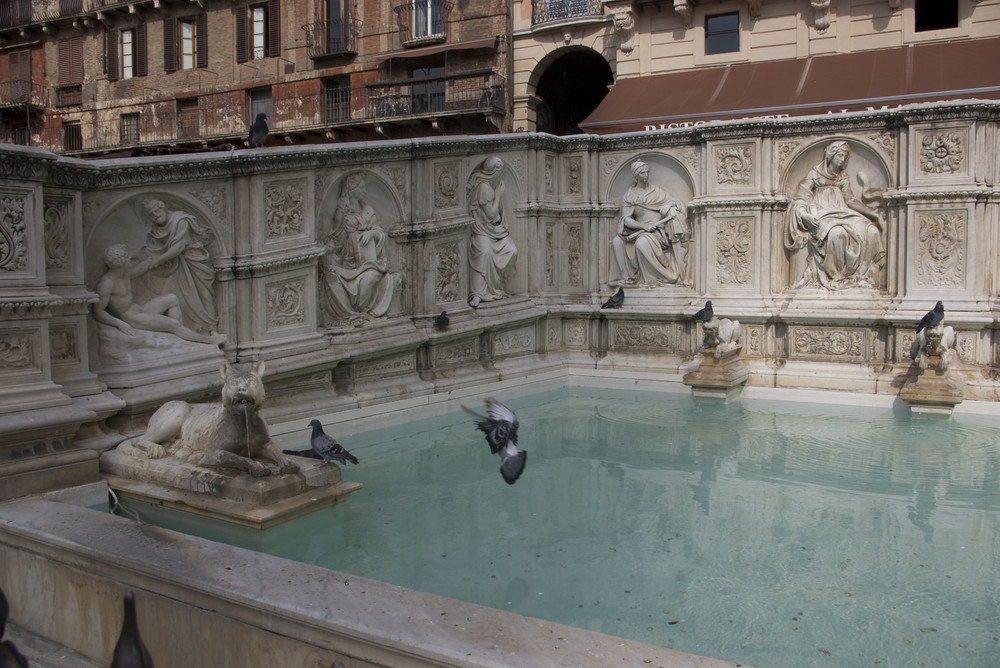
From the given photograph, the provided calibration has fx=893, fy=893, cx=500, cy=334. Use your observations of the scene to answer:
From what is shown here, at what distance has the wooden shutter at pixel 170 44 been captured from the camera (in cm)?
3108

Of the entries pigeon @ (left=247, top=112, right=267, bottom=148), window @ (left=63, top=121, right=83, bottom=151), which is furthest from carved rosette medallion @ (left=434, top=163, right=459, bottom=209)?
window @ (left=63, top=121, right=83, bottom=151)

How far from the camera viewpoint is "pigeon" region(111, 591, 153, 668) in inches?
106

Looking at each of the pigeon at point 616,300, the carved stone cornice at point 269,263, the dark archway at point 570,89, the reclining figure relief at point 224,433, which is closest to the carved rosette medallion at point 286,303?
the carved stone cornice at point 269,263

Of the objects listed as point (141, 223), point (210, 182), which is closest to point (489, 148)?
point (210, 182)

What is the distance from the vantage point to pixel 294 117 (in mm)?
28609

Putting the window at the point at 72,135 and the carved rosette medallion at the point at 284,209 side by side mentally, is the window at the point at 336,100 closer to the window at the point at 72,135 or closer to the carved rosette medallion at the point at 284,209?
the window at the point at 72,135

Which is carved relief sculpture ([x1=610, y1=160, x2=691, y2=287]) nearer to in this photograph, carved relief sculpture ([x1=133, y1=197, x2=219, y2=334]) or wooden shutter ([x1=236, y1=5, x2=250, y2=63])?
carved relief sculpture ([x1=133, y1=197, x2=219, y2=334])

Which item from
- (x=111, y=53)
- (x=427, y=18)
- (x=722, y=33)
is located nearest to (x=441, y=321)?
(x=722, y=33)

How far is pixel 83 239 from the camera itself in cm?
570

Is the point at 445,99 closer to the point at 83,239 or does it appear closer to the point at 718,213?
the point at 718,213

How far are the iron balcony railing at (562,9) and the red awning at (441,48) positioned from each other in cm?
140

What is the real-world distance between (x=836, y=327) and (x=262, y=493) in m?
6.56

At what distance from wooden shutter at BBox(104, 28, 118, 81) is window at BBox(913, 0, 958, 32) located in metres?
26.5

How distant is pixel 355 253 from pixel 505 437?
3558mm
